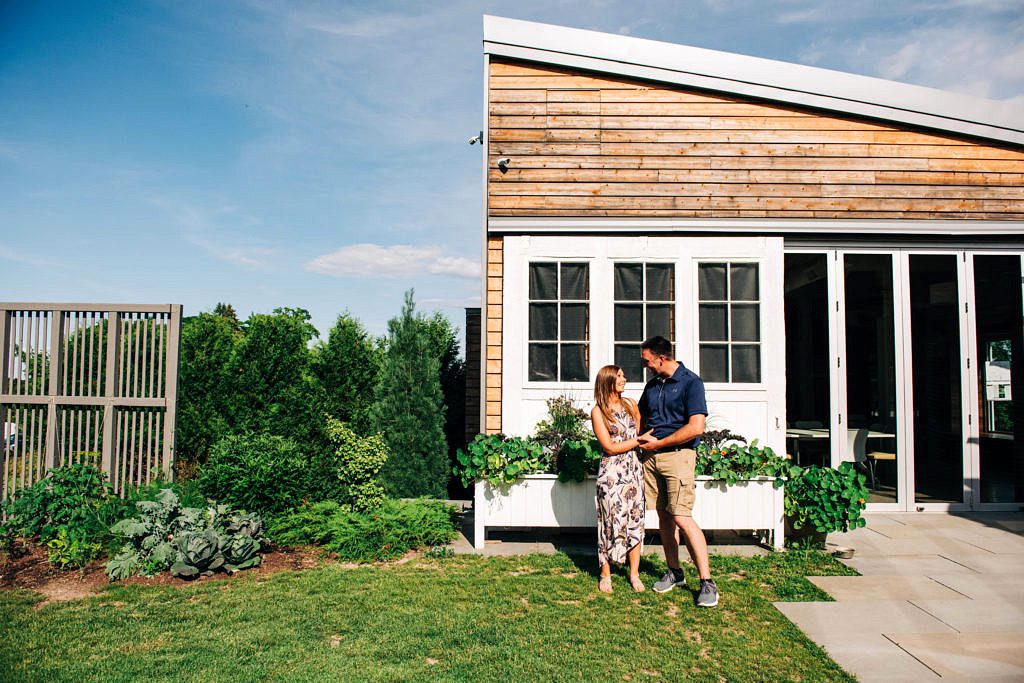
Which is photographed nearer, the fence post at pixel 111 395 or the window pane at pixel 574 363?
the fence post at pixel 111 395

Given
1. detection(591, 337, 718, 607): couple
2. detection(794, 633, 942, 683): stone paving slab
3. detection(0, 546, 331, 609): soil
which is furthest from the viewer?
detection(0, 546, 331, 609): soil

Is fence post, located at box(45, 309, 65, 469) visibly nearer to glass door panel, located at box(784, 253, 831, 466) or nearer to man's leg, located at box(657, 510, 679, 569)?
man's leg, located at box(657, 510, 679, 569)

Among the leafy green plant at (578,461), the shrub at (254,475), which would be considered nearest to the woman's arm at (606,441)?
the leafy green plant at (578,461)

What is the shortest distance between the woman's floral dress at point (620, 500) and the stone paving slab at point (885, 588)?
4.79 feet

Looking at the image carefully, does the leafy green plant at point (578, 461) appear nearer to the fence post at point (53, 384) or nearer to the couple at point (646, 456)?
the couple at point (646, 456)

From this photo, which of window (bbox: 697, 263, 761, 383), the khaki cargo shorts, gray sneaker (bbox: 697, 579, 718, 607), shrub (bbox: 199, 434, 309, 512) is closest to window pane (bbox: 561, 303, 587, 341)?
window (bbox: 697, 263, 761, 383)

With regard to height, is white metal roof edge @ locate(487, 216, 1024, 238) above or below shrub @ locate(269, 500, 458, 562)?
above

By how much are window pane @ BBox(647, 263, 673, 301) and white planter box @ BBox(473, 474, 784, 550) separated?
1879mm

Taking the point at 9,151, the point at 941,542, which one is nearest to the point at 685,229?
the point at 941,542

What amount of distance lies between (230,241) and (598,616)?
1398 cm

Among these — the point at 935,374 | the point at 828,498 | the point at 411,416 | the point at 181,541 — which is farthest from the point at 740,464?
the point at 935,374

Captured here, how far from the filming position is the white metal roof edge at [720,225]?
651 centimetres

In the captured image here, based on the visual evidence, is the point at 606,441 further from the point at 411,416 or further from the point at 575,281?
the point at 411,416

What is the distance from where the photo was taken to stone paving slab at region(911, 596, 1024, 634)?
12.9 ft
